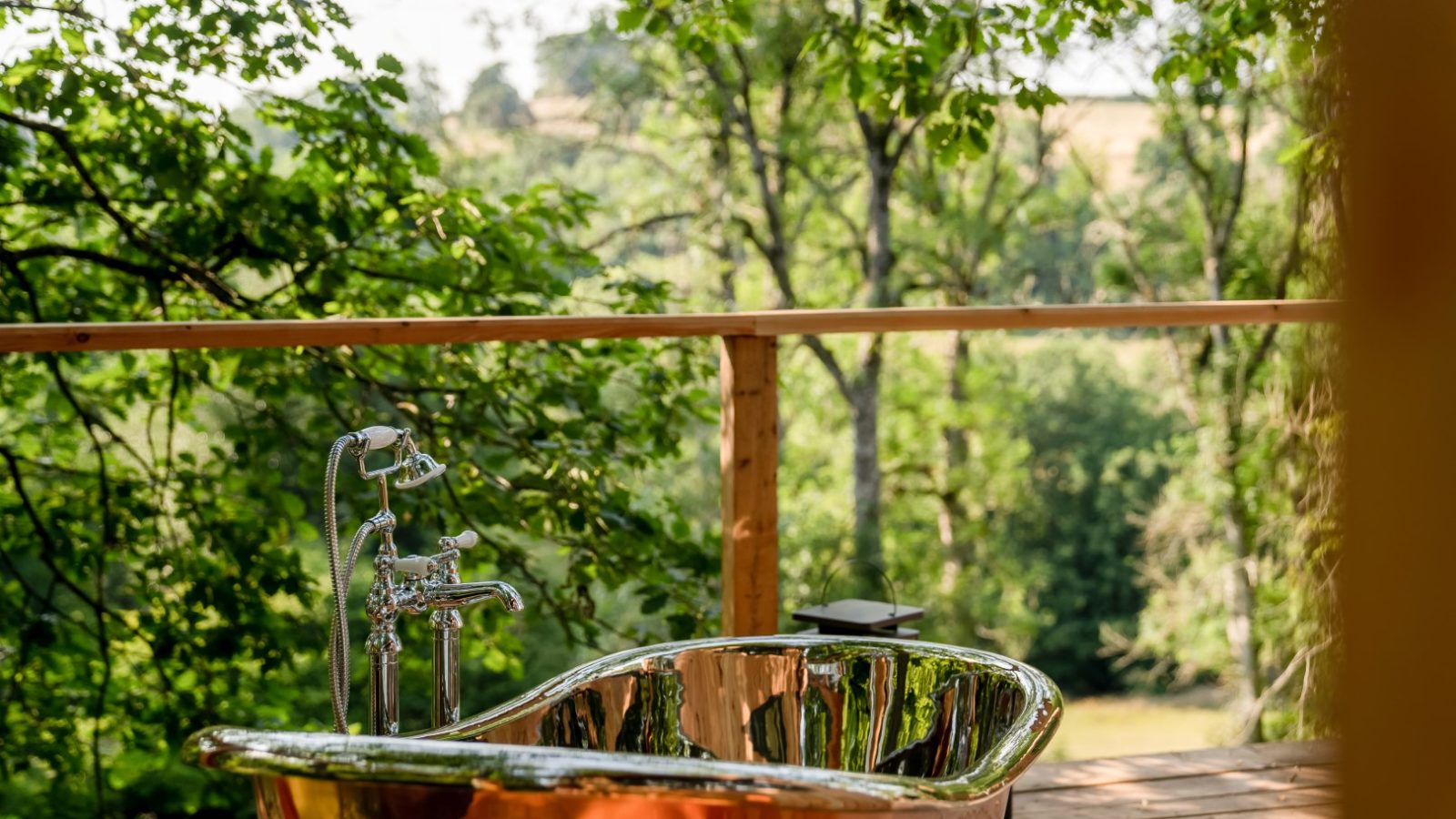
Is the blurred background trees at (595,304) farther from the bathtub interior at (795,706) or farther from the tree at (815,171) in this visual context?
the bathtub interior at (795,706)

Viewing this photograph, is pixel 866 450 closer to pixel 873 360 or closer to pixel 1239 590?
pixel 873 360

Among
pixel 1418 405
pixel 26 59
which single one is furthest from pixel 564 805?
pixel 26 59

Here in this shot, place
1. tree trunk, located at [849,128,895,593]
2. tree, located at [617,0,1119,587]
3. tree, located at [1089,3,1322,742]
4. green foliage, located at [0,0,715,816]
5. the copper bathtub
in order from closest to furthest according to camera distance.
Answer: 1. the copper bathtub
2. green foliage, located at [0,0,715,816]
3. tree, located at [1089,3,1322,742]
4. tree, located at [617,0,1119,587]
5. tree trunk, located at [849,128,895,593]

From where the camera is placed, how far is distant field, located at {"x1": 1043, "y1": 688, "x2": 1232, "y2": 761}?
11164mm

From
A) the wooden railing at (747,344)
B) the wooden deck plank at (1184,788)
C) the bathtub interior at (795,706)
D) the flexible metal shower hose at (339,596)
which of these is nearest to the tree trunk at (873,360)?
the wooden deck plank at (1184,788)

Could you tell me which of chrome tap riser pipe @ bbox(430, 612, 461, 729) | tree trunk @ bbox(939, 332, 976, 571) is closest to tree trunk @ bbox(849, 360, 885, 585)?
tree trunk @ bbox(939, 332, 976, 571)

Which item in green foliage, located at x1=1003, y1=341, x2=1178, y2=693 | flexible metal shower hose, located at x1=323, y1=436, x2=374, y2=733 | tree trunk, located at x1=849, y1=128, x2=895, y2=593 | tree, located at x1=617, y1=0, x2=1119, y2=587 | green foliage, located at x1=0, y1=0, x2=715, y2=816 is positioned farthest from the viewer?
green foliage, located at x1=1003, y1=341, x2=1178, y2=693

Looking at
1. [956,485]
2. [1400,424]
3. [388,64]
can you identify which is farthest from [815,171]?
[1400,424]

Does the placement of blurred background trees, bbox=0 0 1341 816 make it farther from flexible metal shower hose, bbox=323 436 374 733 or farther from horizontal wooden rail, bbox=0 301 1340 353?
flexible metal shower hose, bbox=323 436 374 733

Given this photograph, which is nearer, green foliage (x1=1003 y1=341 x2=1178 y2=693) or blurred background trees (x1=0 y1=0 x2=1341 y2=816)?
blurred background trees (x1=0 y1=0 x2=1341 y2=816)

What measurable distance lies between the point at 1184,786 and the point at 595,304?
8.89 feet

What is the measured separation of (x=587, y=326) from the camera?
7.42 feet

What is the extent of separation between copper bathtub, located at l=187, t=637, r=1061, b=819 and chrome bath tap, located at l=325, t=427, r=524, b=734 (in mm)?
113

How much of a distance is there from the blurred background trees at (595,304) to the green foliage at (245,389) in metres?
0.01
